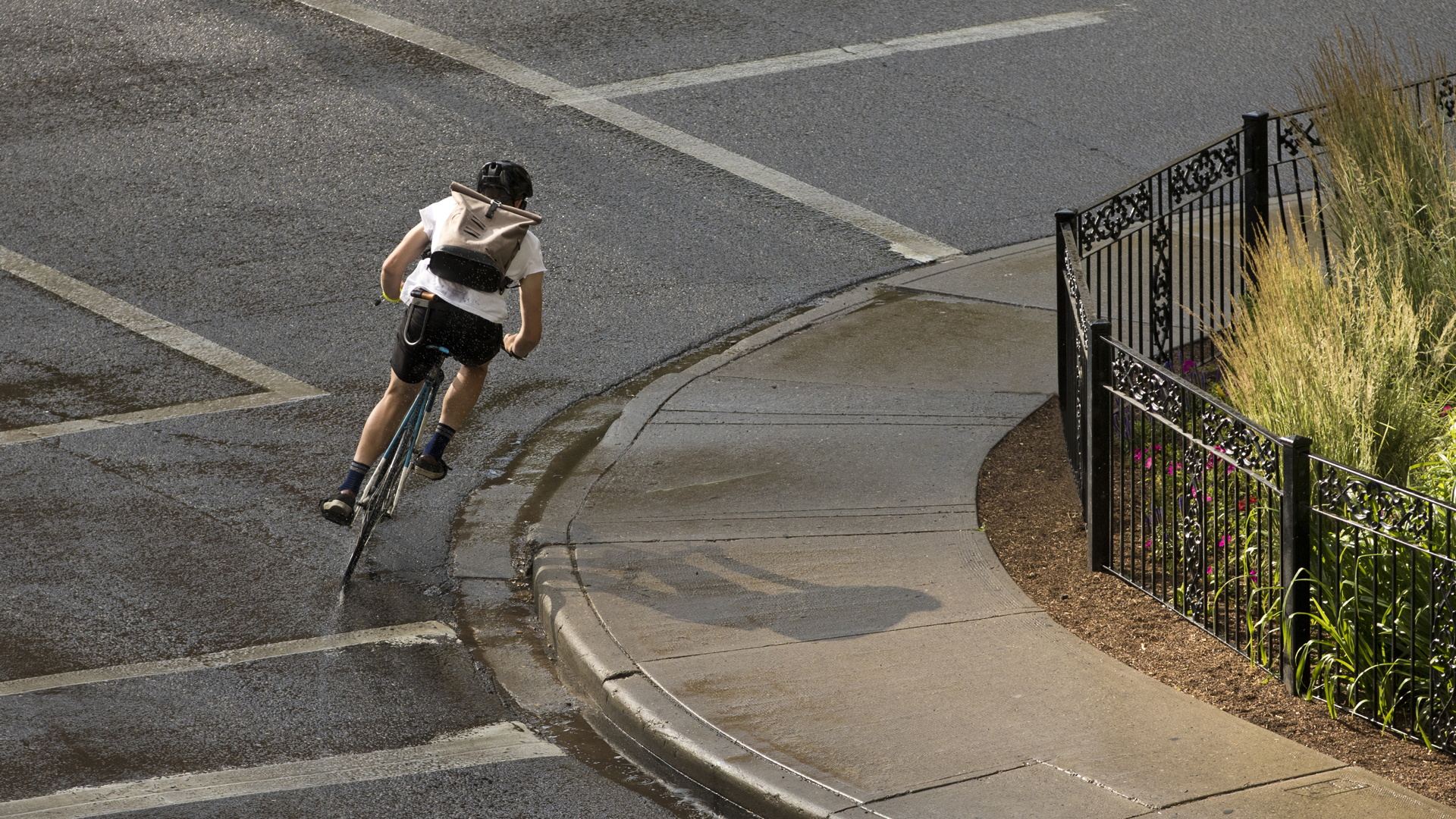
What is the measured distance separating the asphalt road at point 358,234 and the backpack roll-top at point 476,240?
56.8 inches

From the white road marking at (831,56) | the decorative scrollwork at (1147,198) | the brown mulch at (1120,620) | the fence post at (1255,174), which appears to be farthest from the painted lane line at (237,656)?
the white road marking at (831,56)

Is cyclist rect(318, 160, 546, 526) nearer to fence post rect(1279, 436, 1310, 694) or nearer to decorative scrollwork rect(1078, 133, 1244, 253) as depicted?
decorative scrollwork rect(1078, 133, 1244, 253)

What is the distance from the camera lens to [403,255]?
6.80 meters

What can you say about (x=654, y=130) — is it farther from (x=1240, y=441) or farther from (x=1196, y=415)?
(x=1240, y=441)

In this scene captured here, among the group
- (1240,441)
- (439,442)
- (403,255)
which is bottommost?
(439,442)

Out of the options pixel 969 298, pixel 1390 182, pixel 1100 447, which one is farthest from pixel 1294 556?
pixel 969 298

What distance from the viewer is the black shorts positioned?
6.69 meters

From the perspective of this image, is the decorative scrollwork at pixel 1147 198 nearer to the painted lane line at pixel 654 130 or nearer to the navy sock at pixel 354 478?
the painted lane line at pixel 654 130

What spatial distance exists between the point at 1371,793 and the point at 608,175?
8.51 m

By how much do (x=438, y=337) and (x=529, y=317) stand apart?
40 cm

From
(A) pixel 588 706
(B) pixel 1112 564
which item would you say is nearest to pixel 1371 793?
(B) pixel 1112 564

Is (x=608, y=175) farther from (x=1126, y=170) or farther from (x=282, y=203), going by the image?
(x=1126, y=170)

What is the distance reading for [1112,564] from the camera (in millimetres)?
6699

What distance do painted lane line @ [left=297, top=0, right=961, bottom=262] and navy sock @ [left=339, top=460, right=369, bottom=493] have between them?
5.09 m
